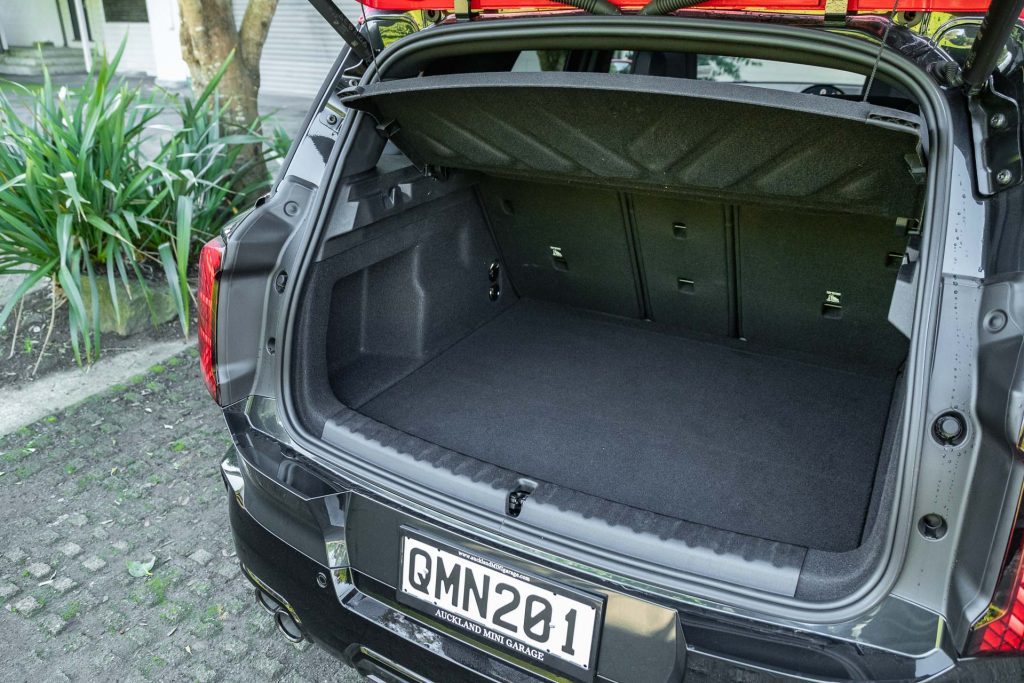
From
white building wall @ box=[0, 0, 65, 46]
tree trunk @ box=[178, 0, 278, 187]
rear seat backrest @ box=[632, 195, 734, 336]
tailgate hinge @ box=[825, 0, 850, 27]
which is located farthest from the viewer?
white building wall @ box=[0, 0, 65, 46]

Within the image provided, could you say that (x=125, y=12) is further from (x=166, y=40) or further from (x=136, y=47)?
(x=166, y=40)

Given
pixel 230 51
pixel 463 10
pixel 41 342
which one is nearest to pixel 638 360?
pixel 463 10

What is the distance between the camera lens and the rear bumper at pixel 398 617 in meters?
1.06

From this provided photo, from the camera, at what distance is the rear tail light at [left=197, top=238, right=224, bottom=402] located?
5.14ft

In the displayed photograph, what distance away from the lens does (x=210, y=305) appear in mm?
1588

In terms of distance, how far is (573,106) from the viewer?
1537mm

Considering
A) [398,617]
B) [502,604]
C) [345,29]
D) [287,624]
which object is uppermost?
[345,29]

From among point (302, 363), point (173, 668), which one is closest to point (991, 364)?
point (302, 363)

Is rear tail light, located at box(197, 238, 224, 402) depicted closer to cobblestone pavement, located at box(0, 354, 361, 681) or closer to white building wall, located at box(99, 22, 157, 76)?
cobblestone pavement, located at box(0, 354, 361, 681)

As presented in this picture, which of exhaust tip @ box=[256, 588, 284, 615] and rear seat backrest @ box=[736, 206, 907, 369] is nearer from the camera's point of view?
exhaust tip @ box=[256, 588, 284, 615]

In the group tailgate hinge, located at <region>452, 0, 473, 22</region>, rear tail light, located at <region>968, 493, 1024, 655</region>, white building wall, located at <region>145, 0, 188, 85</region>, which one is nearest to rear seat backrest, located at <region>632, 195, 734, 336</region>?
tailgate hinge, located at <region>452, 0, 473, 22</region>

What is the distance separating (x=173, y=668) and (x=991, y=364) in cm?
187

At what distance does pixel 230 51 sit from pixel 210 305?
296 cm

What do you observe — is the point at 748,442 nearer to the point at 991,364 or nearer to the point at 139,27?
the point at 991,364
